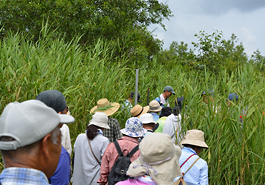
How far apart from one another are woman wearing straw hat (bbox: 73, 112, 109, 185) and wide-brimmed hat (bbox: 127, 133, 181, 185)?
5.57ft

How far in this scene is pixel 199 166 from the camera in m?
3.11

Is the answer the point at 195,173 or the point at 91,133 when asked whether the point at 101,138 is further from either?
the point at 195,173

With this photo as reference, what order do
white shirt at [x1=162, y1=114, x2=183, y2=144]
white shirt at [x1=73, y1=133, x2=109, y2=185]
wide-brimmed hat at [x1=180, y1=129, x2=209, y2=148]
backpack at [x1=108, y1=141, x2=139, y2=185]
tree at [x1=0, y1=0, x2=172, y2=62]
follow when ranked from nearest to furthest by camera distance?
backpack at [x1=108, y1=141, x2=139, y2=185] → wide-brimmed hat at [x1=180, y1=129, x2=209, y2=148] → white shirt at [x1=73, y1=133, x2=109, y2=185] → white shirt at [x1=162, y1=114, x2=183, y2=144] → tree at [x1=0, y1=0, x2=172, y2=62]

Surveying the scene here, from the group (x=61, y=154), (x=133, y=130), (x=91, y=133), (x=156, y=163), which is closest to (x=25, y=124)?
(x=156, y=163)

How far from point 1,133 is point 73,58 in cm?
529

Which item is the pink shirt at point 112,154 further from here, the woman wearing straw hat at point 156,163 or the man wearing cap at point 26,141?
the man wearing cap at point 26,141

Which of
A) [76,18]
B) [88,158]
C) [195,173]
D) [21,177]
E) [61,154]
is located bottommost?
[88,158]

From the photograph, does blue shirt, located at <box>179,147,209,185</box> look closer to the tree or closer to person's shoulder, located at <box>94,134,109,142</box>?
person's shoulder, located at <box>94,134,109,142</box>

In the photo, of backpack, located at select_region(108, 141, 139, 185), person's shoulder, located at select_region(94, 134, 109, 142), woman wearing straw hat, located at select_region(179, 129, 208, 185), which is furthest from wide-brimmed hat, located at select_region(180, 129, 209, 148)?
person's shoulder, located at select_region(94, 134, 109, 142)

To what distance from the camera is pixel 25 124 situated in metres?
1.28

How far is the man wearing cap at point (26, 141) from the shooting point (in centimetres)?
127

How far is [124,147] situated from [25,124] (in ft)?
7.16

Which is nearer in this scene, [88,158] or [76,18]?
[88,158]

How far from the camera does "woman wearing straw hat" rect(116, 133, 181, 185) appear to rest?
2.16m
